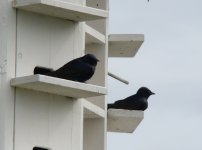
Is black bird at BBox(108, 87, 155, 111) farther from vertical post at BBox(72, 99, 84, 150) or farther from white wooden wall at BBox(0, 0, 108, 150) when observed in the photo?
vertical post at BBox(72, 99, 84, 150)

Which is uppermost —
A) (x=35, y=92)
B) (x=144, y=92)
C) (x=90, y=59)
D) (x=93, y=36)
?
(x=93, y=36)

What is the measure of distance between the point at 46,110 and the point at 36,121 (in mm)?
182

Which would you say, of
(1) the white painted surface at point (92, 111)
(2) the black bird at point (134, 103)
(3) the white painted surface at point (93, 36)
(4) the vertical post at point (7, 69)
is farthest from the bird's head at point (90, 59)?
(2) the black bird at point (134, 103)

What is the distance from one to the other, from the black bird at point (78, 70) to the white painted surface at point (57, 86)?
0.10 m

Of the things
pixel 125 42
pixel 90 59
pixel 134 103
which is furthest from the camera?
pixel 125 42

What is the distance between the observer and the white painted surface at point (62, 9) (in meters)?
22.3

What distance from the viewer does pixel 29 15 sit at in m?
22.5

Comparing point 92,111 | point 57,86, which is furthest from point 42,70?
point 92,111

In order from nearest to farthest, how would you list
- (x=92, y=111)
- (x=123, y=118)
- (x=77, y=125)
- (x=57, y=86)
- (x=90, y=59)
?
(x=57, y=86) < (x=90, y=59) < (x=77, y=125) < (x=92, y=111) < (x=123, y=118)

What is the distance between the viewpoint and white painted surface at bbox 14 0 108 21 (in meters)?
22.3

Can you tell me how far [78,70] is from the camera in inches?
878

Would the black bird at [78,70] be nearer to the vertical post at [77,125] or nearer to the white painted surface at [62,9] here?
the white painted surface at [62,9]

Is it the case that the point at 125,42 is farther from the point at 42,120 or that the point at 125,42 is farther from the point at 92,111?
the point at 42,120

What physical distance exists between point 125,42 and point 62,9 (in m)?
2.11
